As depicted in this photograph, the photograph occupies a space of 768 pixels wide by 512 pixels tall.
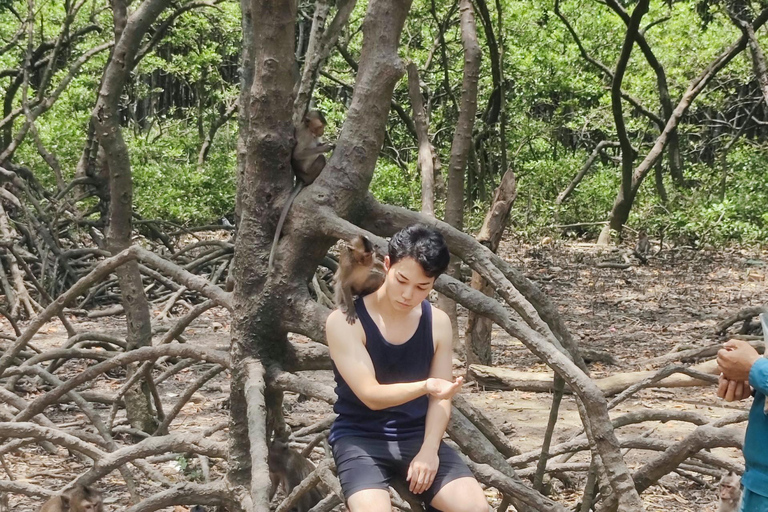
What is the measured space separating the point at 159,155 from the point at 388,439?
46.7 ft

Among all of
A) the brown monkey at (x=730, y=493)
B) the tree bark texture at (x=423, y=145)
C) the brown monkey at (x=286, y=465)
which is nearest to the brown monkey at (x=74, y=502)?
the brown monkey at (x=286, y=465)

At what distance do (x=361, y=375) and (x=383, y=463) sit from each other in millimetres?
244

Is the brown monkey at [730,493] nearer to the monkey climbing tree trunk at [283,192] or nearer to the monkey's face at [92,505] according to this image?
the monkey climbing tree trunk at [283,192]

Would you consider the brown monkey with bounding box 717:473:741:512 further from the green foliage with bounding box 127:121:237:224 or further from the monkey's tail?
the green foliage with bounding box 127:121:237:224

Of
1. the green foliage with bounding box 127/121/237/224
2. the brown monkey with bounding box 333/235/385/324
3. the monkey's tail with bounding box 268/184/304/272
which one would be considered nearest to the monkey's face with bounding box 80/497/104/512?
the monkey's tail with bounding box 268/184/304/272

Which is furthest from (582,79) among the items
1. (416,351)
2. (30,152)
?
(416,351)

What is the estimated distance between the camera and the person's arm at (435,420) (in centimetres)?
207

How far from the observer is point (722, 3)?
10.6 m

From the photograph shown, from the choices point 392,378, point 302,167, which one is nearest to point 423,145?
point 302,167

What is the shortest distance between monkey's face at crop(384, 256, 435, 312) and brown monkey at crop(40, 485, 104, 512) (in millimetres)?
1660

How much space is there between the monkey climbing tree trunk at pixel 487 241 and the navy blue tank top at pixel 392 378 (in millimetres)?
2893

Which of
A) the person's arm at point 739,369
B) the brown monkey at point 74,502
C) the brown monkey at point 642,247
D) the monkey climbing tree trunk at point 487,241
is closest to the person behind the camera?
the person's arm at point 739,369

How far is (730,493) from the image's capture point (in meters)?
2.81

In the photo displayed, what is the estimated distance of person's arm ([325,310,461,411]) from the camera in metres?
2.02
